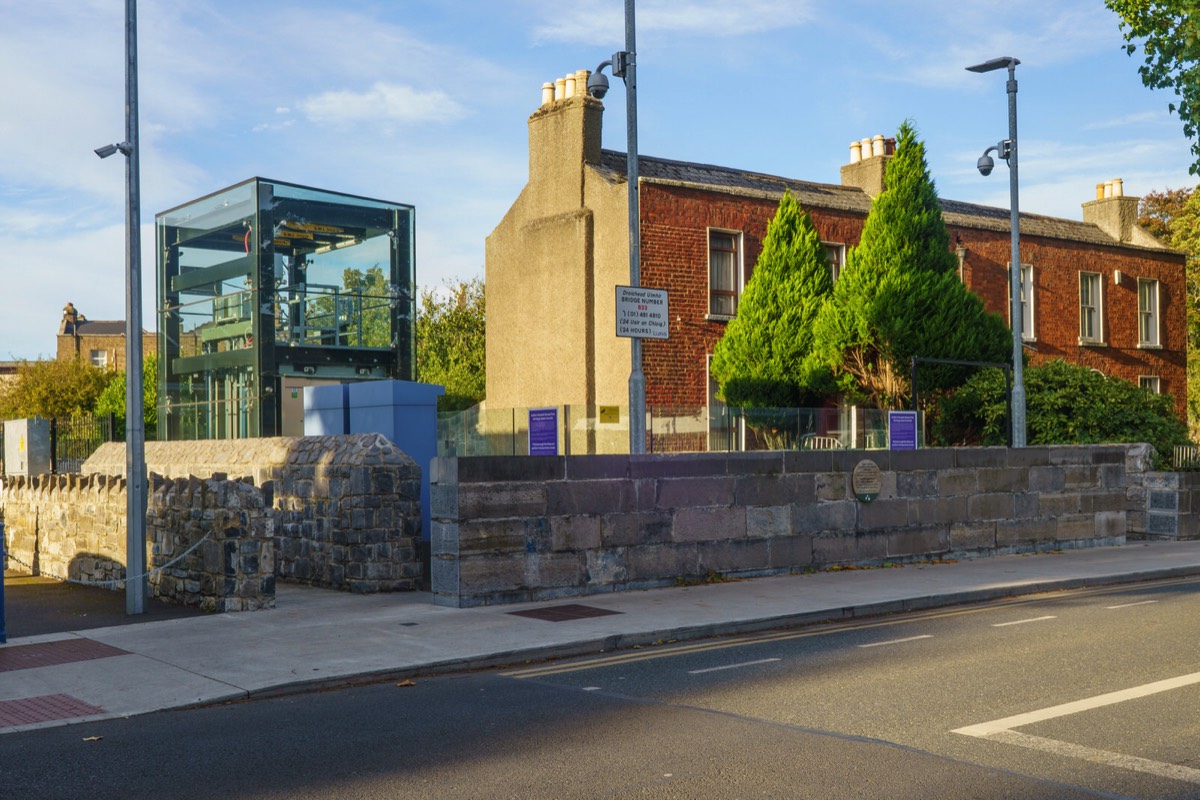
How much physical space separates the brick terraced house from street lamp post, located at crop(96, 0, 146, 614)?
11.7 metres

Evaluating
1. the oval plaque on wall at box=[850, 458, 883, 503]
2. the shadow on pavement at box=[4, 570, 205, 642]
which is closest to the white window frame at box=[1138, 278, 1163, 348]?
the oval plaque on wall at box=[850, 458, 883, 503]

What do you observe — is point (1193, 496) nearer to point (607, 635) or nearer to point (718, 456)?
point (718, 456)

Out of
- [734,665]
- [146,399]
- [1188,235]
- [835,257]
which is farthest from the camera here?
[1188,235]

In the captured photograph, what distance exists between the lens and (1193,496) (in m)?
21.8

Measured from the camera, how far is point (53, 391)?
52.3 metres

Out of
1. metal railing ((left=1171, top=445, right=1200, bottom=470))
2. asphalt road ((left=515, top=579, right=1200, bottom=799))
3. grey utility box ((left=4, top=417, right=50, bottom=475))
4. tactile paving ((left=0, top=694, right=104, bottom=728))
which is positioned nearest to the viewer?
asphalt road ((left=515, top=579, right=1200, bottom=799))

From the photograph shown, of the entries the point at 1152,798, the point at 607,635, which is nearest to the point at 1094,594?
the point at 607,635

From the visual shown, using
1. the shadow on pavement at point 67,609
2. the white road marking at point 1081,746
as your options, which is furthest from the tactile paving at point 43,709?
the white road marking at point 1081,746

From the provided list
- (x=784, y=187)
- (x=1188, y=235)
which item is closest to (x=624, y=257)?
(x=784, y=187)

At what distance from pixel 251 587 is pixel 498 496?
2911 millimetres

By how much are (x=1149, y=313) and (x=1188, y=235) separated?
12.7m

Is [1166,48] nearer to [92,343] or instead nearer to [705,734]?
[705,734]

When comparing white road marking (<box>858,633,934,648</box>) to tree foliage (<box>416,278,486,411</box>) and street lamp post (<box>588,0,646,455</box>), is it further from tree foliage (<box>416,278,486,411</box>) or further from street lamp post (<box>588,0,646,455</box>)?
tree foliage (<box>416,278,486,411</box>)

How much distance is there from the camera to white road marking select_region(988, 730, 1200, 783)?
20.4ft
